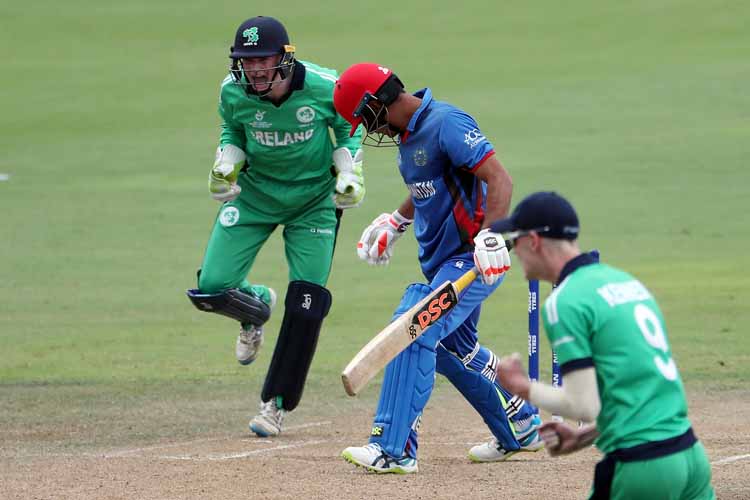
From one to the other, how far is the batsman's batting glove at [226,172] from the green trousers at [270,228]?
14 centimetres

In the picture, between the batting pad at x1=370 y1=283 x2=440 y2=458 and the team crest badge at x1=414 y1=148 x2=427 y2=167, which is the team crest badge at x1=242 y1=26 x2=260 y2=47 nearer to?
the team crest badge at x1=414 y1=148 x2=427 y2=167

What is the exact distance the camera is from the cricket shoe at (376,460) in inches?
285

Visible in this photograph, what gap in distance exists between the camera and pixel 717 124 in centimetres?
2706

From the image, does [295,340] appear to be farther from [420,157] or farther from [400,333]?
[400,333]

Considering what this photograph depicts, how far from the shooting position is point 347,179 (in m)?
8.81

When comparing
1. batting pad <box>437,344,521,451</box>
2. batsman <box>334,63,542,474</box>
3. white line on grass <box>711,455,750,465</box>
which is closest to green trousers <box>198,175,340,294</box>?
batsman <box>334,63,542,474</box>

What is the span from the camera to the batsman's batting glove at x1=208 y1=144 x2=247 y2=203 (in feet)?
29.0

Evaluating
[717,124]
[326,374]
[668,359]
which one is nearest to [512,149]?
[717,124]

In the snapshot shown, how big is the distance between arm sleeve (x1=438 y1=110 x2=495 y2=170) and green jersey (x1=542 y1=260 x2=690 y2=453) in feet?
8.78

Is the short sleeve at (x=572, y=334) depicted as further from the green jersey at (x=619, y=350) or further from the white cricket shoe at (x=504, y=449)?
the white cricket shoe at (x=504, y=449)

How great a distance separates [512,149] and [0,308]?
13356 mm

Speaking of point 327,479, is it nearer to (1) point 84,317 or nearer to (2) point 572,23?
(1) point 84,317

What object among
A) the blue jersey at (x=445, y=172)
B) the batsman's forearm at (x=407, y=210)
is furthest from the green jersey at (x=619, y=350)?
the batsman's forearm at (x=407, y=210)

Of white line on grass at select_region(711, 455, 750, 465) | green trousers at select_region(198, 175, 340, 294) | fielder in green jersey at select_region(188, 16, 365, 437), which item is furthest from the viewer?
green trousers at select_region(198, 175, 340, 294)
